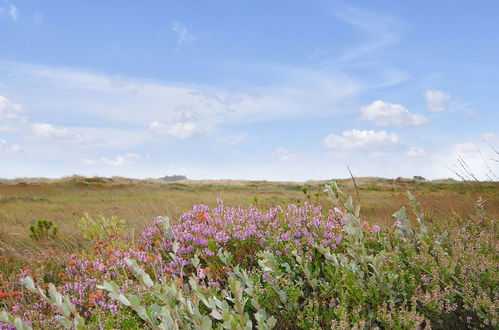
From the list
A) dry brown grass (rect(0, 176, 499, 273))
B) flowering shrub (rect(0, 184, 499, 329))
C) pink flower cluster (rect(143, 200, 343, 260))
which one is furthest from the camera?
dry brown grass (rect(0, 176, 499, 273))

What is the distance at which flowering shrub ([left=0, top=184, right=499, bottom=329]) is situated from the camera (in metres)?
2.64

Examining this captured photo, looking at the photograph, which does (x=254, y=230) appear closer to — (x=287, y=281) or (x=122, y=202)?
(x=287, y=281)

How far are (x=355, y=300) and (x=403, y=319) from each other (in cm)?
64

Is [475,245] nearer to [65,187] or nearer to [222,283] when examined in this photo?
[222,283]

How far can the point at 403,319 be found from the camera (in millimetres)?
2561

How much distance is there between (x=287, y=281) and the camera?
3.42 m

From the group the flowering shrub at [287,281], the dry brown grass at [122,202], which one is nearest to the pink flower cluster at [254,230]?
the flowering shrub at [287,281]

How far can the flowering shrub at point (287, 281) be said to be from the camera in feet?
8.65

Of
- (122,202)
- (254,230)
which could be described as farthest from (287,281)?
(122,202)

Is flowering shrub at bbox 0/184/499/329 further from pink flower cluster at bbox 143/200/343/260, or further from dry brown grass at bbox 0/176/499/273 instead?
dry brown grass at bbox 0/176/499/273

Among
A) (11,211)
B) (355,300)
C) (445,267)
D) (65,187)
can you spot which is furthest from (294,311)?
(65,187)

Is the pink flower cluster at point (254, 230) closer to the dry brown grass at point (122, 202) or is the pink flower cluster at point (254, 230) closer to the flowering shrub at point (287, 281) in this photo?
the flowering shrub at point (287, 281)

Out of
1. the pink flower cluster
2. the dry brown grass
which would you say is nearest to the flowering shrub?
the pink flower cluster

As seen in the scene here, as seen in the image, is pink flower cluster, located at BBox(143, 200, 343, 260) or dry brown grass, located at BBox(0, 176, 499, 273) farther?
dry brown grass, located at BBox(0, 176, 499, 273)
